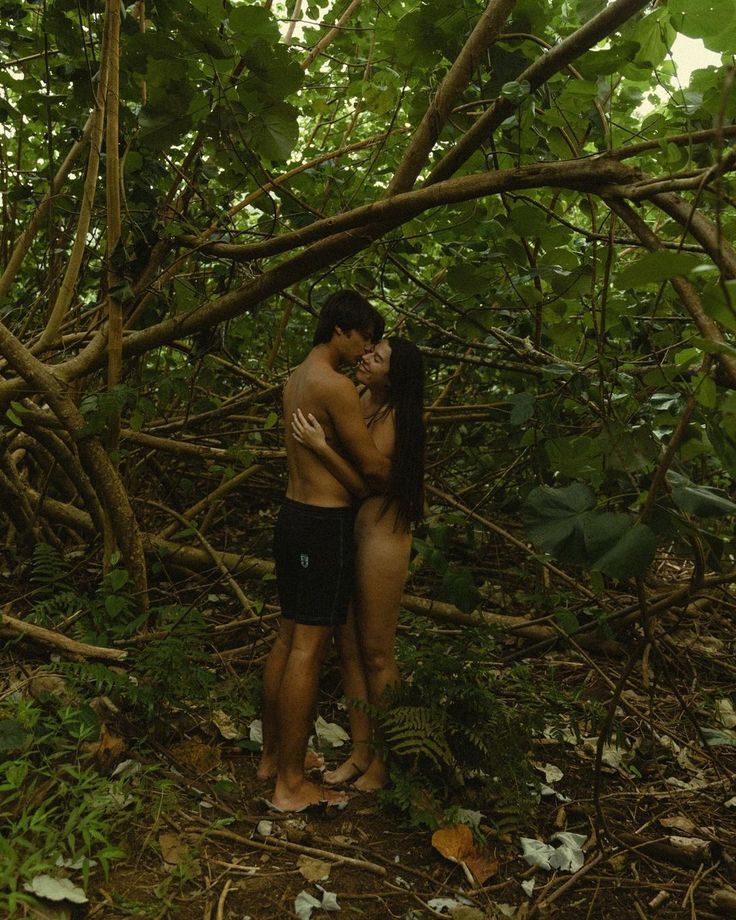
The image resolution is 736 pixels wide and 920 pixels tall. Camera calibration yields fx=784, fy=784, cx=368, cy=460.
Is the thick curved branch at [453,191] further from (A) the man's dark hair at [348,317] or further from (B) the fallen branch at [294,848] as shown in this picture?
(B) the fallen branch at [294,848]

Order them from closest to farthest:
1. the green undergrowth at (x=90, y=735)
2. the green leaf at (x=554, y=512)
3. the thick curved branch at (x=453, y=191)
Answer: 1. the green leaf at (x=554, y=512)
2. the thick curved branch at (x=453, y=191)
3. the green undergrowth at (x=90, y=735)

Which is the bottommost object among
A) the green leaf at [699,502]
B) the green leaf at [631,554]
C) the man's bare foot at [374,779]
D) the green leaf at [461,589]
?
the man's bare foot at [374,779]

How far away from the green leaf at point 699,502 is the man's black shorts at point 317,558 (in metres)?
1.36

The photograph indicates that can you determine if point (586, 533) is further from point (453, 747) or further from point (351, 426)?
point (453, 747)

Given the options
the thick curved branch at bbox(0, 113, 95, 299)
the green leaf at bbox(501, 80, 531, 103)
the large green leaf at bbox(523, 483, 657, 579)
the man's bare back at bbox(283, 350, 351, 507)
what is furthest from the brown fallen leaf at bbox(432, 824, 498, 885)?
the thick curved branch at bbox(0, 113, 95, 299)

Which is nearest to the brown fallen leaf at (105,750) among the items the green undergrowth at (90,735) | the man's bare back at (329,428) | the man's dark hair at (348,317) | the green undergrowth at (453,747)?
the green undergrowth at (90,735)

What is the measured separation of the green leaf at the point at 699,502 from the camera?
1558 mm

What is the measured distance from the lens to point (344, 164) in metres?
4.24

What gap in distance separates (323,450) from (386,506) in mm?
334

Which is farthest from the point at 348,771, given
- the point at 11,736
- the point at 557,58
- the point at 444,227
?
the point at 557,58

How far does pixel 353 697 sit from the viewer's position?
306 centimetres

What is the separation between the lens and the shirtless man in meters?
2.72

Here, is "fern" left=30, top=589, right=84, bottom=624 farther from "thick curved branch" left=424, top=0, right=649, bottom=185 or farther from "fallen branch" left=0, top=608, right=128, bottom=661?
"thick curved branch" left=424, top=0, right=649, bottom=185

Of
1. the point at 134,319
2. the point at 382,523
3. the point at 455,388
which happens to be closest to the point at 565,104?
the point at 382,523
